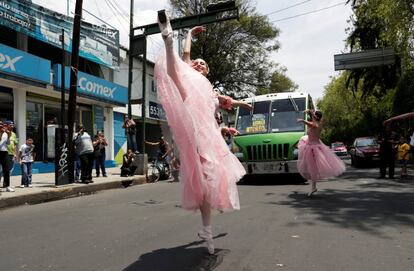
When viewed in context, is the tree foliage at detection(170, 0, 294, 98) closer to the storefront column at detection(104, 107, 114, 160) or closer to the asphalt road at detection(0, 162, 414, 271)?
the storefront column at detection(104, 107, 114, 160)

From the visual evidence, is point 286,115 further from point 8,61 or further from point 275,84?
point 275,84

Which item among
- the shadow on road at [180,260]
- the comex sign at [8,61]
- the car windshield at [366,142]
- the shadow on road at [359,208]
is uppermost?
the comex sign at [8,61]

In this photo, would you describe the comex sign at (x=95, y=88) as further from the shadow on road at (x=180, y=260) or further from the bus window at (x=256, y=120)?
the shadow on road at (x=180, y=260)

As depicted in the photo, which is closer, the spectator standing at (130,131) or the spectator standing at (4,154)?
the spectator standing at (4,154)

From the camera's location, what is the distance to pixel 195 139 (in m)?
4.71

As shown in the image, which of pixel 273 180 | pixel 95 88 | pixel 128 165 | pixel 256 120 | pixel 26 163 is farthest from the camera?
pixel 95 88

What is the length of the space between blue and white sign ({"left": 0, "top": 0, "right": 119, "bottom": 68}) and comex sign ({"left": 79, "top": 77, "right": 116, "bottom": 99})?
117 centimetres

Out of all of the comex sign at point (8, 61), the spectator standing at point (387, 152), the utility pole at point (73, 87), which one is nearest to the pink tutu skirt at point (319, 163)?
the spectator standing at point (387, 152)

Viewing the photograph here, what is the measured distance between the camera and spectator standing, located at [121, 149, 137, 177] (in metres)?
17.4

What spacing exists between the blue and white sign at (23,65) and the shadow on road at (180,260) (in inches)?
495

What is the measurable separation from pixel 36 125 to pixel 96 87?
152 inches

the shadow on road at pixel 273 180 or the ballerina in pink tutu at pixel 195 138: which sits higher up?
the ballerina in pink tutu at pixel 195 138

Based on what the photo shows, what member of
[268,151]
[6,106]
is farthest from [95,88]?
[268,151]

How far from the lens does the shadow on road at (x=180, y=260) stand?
4.66 metres
